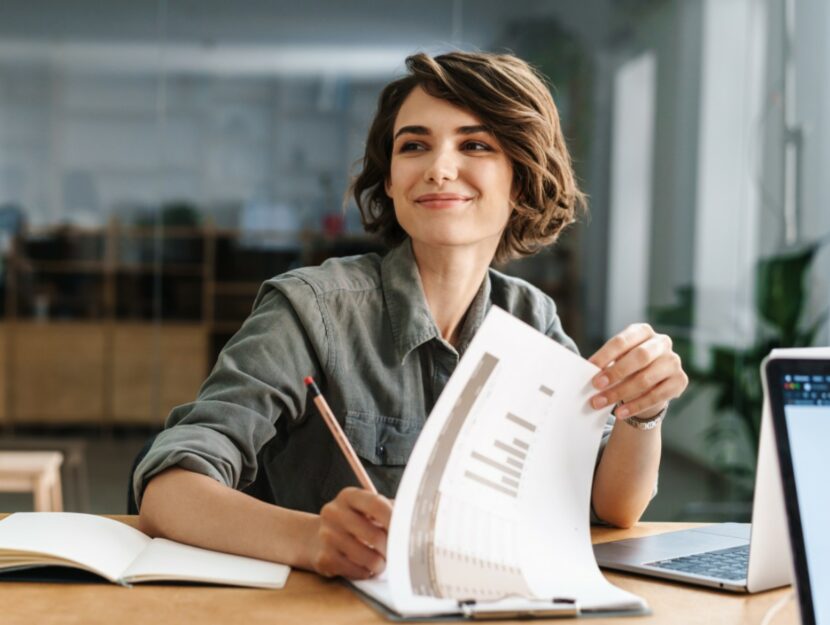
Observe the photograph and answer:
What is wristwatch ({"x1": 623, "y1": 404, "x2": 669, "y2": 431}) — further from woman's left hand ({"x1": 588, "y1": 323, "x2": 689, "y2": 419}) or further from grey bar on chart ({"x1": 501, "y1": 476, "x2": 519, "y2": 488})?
grey bar on chart ({"x1": 501, "y1": 476, "x2": 519, "y2": 488})

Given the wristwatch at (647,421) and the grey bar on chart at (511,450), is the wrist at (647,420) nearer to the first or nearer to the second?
the wristwatch at (647,421)

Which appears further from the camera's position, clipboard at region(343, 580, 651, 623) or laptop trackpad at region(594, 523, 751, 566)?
laptop trackpad at region(594, 523, 751, 566)

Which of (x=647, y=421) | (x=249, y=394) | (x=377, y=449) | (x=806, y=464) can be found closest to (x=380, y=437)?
(x=377, y=449)

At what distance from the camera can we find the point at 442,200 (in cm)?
155

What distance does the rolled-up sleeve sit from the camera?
1.24 m

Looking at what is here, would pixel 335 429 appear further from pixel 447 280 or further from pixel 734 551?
pixel 447 280

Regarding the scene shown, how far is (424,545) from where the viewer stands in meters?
0.95

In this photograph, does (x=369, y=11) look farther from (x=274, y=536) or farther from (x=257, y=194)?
(x=274, y=536)

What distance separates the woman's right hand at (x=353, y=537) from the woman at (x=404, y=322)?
22cm

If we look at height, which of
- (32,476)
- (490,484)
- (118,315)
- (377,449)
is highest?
(490,484)

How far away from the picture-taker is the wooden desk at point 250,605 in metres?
0.94

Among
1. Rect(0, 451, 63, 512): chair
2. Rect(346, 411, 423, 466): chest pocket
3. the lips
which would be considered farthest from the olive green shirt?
Rect(0, 451, 63, 512): chair

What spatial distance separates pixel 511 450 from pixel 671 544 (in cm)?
37

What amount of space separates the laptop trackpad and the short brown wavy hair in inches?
23.5
